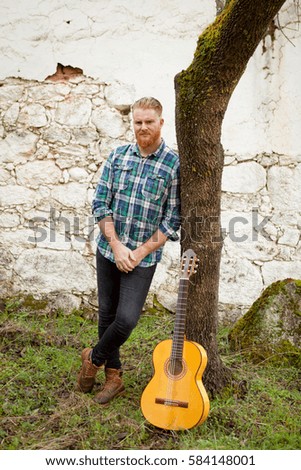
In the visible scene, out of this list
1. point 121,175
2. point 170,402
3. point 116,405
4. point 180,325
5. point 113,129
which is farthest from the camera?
point 113,129

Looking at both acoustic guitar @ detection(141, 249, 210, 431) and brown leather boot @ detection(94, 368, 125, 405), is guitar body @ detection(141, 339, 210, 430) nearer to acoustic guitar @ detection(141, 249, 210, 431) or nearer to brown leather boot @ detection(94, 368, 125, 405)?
acoustic guitar @ detection(141, 249, 210, 431)

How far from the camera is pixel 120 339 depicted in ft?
10.8

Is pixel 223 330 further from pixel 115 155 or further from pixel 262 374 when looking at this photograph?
pixel 115 155

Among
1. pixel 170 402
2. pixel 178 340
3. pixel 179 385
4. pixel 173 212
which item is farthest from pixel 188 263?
pixel 170 402

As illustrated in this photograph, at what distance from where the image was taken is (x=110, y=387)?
3.51 m

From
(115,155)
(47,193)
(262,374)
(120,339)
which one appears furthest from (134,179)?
(47,193)

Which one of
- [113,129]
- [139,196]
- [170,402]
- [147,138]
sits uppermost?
[113,129]

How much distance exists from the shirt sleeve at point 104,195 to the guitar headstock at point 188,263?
55 centimetres

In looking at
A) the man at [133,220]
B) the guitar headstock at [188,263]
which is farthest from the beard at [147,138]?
the guitar headstock at [188,263]

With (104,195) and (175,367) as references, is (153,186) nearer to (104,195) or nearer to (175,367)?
(104,195)

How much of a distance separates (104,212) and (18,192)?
89.8 inches

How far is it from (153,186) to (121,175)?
220 mm

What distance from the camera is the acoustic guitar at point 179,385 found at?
3061 mm

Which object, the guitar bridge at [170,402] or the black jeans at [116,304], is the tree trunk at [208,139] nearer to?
the black jeans at [116,304]
